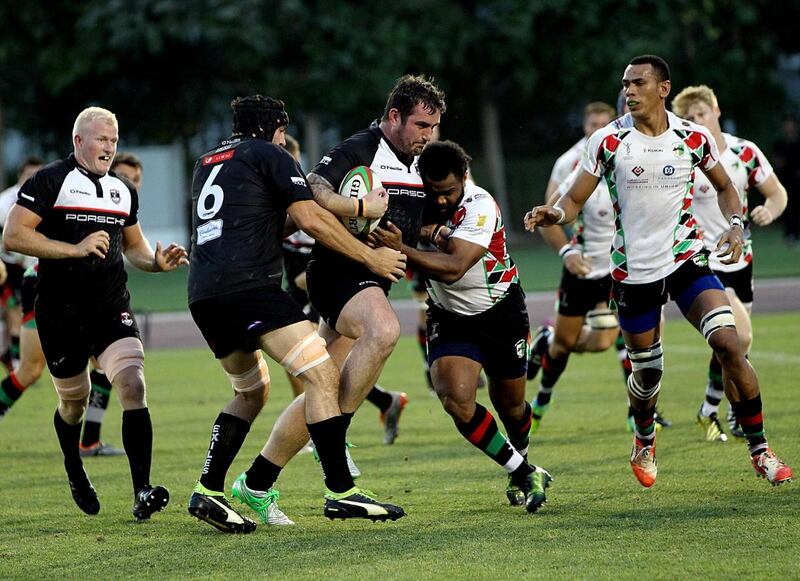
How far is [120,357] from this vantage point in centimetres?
752

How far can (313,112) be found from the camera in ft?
117

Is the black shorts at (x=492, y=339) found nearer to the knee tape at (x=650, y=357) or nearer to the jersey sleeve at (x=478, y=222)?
the jersey sleeve at (x=478, y=222)

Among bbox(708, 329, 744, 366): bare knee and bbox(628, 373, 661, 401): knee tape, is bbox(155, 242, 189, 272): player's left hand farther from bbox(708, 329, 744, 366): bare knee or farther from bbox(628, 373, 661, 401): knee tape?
bbox(708, 329, 744, 366): bare knee

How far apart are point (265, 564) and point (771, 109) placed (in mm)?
34938

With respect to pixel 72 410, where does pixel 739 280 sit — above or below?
above

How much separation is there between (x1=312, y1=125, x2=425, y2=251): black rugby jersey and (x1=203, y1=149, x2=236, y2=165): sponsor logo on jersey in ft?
1.77

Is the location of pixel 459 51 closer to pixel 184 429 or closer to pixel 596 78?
pixel 596 78

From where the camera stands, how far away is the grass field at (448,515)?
233 inches

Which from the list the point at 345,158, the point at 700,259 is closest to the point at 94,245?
the point at 345,158

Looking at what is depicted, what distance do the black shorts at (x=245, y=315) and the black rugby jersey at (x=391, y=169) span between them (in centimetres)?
58

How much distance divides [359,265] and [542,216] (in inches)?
42.5

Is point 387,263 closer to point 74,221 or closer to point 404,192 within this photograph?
point 404,192

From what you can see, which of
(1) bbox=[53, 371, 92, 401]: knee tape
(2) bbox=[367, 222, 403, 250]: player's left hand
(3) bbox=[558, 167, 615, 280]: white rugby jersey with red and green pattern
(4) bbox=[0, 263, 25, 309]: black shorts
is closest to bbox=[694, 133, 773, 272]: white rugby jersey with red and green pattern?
(3) bbox=[558, 167, 615, 280]: white rugby jersey with red and green pattern

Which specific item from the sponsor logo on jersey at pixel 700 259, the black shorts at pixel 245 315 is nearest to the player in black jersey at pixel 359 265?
the black shorts at pixel 245 315
